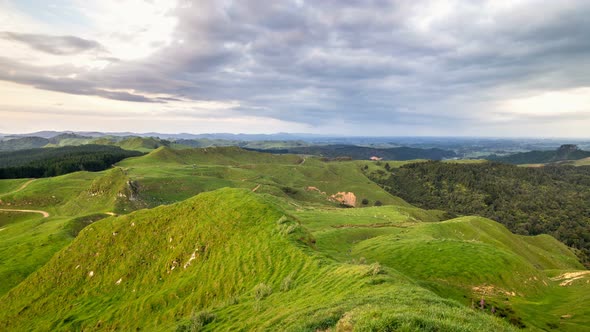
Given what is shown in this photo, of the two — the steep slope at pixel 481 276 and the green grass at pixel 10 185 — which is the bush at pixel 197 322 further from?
the green grass at pixel 10 185

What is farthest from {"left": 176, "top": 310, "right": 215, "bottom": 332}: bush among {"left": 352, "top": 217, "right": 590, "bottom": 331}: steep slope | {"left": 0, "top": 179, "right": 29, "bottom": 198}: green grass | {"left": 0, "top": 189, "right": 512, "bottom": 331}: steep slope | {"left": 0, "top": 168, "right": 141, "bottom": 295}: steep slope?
{"left": 0, "top": 179, "right": 29, "bottom": 198}: green grass

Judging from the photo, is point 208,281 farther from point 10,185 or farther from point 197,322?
point 10,185

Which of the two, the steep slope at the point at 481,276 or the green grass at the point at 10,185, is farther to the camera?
the green grass at the point at 10,185

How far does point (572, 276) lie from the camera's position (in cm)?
5603

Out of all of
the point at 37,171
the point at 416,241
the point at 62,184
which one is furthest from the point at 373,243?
the point at 37,171

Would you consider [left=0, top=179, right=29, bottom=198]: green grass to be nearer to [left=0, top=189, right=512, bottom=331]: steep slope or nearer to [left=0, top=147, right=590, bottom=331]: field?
[left=0, top=147, right=590, bottom=331]: field

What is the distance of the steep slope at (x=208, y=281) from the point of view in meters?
18.7

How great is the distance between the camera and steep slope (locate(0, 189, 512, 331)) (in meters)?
18.7

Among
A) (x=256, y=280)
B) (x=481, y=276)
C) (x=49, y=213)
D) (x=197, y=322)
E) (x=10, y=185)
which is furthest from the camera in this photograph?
(x=10, y=185)

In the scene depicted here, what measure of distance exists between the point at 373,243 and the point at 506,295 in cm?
2164

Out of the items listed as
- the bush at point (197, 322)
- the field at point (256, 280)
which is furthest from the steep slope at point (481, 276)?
the bush at point (197, 322)

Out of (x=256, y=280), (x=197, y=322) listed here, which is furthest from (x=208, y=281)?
(x=197, y=322)

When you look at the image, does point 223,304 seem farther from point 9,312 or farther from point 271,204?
point 9,312

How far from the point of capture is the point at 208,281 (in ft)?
104
